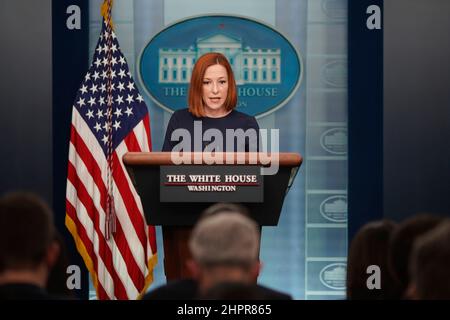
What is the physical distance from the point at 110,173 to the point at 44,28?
1.38m

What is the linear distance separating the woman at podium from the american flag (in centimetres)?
A: 65

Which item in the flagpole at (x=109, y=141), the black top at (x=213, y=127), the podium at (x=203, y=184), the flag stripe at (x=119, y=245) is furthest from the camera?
the flag stripe at (x=119, y=245)

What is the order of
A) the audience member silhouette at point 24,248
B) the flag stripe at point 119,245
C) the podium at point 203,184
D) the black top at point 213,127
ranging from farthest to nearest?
1. the flag stripe at point 119,245
2. the black top at point 213,127
3. the podium at point 203,184
4. the audience member silhouette at point 24,248

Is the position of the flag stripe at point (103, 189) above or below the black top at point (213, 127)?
below

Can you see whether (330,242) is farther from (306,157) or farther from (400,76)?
(400,76)

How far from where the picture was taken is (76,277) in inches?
248

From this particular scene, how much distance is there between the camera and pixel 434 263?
6.99 ft

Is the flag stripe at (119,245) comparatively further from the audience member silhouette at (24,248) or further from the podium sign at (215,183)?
the audience member silhouette at (24,248)

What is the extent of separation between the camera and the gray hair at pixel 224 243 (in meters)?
2.35

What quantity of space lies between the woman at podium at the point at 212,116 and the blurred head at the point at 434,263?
10.1 feet

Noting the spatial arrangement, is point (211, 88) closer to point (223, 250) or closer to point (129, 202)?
point (129, 202)

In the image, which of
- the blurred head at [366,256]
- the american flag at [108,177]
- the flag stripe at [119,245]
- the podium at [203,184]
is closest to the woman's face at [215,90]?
the american flag at [108,177]

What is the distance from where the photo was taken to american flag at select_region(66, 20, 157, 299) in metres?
5.78

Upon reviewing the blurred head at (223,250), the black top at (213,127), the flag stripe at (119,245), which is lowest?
the flag stripe at (119,245)
